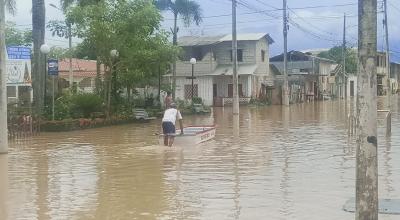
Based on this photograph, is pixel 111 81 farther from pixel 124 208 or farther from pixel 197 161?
pixel 124 208

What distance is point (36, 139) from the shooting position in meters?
22.3

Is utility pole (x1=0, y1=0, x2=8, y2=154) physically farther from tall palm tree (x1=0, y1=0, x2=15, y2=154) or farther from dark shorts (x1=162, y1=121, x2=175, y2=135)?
dark shorts (x1=162, y1=121, x2=175, y2=135)

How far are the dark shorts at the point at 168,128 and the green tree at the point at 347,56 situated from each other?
6649cm

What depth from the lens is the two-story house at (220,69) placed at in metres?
54.2

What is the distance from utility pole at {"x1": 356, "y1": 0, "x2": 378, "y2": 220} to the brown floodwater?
2062 millimetres

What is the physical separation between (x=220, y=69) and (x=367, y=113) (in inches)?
1931

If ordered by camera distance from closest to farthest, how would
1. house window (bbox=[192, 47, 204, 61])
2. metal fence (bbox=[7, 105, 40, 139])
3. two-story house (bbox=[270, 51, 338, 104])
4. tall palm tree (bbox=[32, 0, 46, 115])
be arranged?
metal fence (bbox=[7, 105, 40, 139]) < tall palm tree (bbox=[32, 0, 46, 115]) < house window (bbox=[192, 47, 204, 61]) < two-story house (bbox=[270, 51, 338, 104])

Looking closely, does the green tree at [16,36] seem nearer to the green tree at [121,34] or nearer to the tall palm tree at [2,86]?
the green tree at [121,34]

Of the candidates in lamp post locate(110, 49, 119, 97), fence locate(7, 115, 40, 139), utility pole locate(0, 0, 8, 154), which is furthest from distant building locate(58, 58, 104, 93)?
utility pole locate(0, 0, 8, 154)

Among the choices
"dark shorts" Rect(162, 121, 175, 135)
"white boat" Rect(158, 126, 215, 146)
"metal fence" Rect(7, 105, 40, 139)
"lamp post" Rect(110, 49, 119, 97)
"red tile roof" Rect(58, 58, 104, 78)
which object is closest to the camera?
"dark shorts" Rect(162, 121, 175, 135)

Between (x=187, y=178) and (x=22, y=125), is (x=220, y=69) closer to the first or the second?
(x=22, y=125)

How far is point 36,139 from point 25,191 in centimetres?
1145

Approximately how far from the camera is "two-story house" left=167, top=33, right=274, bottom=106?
2133 inches

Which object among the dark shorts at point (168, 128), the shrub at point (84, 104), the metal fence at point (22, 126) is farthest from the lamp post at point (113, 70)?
the dark shorts at point (168, 128)
